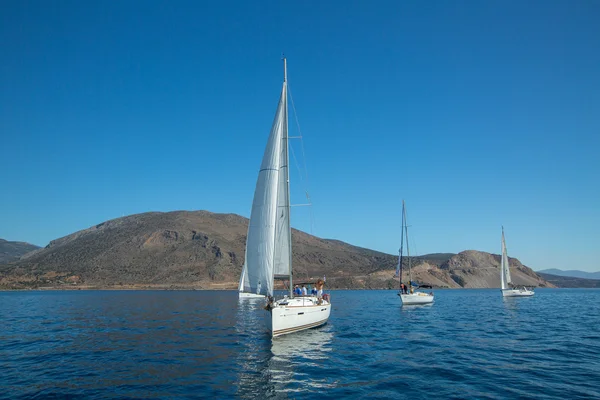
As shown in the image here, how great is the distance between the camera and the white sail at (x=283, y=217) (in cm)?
2662

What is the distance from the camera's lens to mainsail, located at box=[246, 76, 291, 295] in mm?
25656

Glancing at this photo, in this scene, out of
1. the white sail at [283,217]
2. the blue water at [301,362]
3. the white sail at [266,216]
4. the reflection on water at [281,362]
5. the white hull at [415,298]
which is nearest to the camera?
the blue water at [301,362]

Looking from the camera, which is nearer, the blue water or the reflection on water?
the blue water

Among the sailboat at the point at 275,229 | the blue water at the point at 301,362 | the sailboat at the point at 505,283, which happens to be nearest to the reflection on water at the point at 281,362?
the blue water at the point at 301,362

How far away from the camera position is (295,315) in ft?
85.1

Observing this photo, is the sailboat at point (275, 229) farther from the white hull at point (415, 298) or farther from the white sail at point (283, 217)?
the white hull at point (415, 298)

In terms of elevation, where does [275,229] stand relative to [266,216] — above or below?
below

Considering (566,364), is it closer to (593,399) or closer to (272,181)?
(593,399)

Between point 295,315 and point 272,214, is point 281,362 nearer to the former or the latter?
point 295,315

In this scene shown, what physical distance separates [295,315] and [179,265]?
13625 cm

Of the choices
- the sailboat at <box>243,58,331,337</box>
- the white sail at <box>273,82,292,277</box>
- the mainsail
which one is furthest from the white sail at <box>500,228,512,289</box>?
the mainsail

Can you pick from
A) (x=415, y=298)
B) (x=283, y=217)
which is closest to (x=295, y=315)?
A: (x=283, y=217)

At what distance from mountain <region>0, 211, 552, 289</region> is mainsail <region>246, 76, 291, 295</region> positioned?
9697 centimetres

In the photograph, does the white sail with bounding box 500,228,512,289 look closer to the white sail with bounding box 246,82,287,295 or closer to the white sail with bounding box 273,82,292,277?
the white sail with bounding box 273,82,292,277
